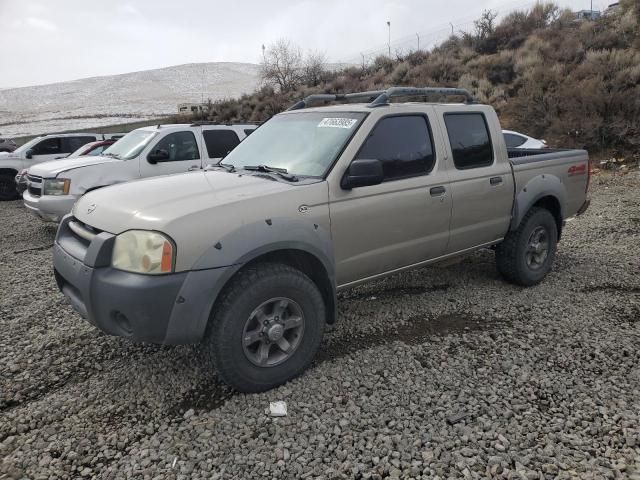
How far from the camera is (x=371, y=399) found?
3.05 meters

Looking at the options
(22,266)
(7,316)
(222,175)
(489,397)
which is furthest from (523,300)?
(22,266)

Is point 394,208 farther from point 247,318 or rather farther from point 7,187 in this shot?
point 7,187

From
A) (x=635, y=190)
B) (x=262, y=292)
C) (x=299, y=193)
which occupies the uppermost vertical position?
(x=299, y=193)

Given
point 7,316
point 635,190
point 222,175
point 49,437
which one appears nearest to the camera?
point 49,437

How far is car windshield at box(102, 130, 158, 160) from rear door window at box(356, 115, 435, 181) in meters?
5.59

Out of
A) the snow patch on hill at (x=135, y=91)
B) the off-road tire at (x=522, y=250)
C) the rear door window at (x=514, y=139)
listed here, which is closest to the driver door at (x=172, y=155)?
the off-road tire at (x=522, y=250)

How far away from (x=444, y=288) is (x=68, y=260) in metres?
3.59

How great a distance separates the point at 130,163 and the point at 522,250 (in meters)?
6.15

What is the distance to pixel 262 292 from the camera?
9.71 ft

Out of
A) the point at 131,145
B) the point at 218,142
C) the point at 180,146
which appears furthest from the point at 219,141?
the point at 131,145

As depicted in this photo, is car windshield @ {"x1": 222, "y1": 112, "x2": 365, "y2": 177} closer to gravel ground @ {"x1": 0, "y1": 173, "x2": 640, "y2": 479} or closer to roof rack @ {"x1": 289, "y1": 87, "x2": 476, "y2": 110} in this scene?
roof rack @ {"x1": 289, "y1": 87, "x2": 476, "y2": 110}

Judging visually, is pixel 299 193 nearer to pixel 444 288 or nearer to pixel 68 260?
pixel 68 260

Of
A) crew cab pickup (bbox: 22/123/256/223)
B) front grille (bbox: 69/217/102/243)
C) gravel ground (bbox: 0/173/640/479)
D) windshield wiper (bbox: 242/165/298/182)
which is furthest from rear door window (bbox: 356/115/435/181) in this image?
crew cab pickup (bbox: 22/123/256/223)

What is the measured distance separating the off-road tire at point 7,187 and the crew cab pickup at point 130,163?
5.08 metres
